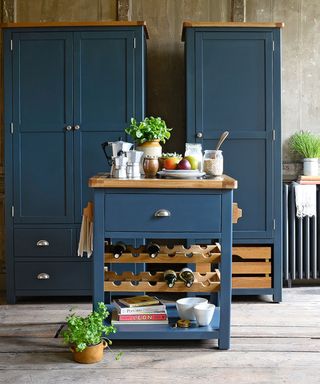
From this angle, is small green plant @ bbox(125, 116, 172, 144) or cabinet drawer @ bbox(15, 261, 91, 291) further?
cabinet drawer @ bbox(15, 261, 91, 291)

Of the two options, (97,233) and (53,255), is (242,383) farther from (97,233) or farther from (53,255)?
(53,255)

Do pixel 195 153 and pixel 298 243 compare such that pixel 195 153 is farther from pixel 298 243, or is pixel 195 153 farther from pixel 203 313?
pixel 298 243

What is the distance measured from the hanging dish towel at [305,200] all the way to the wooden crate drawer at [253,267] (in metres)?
0.47

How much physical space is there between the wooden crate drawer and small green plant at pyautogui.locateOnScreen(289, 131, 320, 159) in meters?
0.90

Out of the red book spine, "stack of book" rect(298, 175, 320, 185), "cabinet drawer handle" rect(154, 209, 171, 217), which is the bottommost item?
the red book spine

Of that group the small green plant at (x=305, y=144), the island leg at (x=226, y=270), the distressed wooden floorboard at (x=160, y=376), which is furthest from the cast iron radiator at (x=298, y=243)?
the distressed wooden floorboard at (x=160, y=376)

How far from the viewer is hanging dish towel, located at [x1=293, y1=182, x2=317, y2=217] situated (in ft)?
15.9

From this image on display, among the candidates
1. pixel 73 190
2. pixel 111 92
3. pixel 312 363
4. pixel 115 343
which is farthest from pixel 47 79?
pixel 312 363

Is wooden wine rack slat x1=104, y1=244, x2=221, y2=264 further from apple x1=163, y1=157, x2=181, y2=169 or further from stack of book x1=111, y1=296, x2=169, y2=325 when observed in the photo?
apple x1=163, y1=157, x2=181, y2=169

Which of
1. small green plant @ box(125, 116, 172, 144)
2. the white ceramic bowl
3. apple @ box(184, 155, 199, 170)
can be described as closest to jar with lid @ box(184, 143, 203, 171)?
apple @ box(184, 155, 199, 170)

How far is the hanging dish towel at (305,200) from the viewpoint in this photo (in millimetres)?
4836

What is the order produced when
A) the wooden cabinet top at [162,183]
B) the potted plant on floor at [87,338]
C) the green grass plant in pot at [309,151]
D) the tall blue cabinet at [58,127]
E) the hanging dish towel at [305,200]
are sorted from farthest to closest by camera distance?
the green grass plant in pot at [309,151] < the hanging dish towel at [305,200] < the tall blue cabinet at [58,127] < the wooden cabinet top at [162,183] < the potted plant on floor at [87,338]

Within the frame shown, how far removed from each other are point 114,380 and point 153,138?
1336 mm

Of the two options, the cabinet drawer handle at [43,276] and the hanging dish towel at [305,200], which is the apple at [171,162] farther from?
the hanging dish towel at [305,200]
